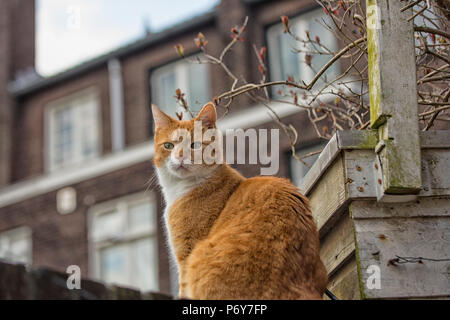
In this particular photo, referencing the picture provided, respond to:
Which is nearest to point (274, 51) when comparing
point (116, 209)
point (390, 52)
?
point (116, 209)

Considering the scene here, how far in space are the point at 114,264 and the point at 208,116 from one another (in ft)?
38.8

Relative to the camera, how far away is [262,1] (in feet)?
44.4

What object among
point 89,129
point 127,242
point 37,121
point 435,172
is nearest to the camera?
point 435,172

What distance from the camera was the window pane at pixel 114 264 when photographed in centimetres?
1489

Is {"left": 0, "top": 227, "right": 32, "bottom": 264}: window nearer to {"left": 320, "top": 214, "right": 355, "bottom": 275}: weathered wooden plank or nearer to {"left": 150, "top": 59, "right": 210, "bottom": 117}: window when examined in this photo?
{"left": 150, "top": 59, "right": 210, "bottom": 117}: window

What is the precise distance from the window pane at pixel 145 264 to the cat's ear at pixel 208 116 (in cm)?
1083

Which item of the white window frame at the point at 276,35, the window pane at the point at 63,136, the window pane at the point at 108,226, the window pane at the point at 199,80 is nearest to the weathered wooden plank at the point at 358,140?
the white window frame at the point at 276,35

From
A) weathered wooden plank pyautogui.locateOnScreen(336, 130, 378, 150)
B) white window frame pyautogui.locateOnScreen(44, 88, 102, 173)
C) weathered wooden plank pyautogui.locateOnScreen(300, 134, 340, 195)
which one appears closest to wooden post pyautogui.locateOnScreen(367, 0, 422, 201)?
weathered wooden plank pyautogui.locateOnScreen(336, 130, 378, 150)

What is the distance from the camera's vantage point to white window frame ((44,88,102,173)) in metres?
16.0

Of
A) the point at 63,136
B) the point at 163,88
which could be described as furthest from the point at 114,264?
the point at 163,88

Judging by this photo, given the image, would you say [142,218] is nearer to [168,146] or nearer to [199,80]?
[199,80]

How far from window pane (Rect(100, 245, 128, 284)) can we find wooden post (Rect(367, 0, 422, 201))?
1253 centimetres

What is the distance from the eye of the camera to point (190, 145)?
379 cm
